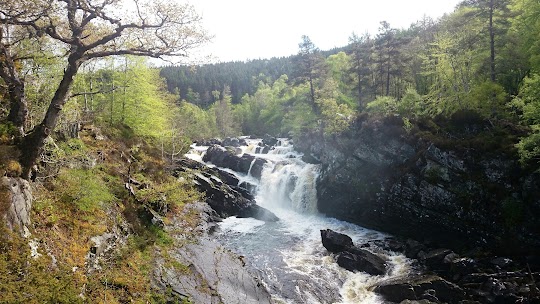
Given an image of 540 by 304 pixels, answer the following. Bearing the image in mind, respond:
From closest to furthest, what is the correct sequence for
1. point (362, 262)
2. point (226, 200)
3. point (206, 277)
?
1. point (206, 277)
2. point (362, 262)
3. point (226, 200)

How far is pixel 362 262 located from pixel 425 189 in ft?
29.1

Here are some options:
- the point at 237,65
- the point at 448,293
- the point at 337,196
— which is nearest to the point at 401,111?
the point at 337,196

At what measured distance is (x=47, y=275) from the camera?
10820mm

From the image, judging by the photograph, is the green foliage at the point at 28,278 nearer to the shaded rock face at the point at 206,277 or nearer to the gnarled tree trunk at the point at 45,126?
the gnarled tree trunk at the point at 45,126

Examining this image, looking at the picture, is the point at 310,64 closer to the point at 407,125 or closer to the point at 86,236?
the point at 407,125

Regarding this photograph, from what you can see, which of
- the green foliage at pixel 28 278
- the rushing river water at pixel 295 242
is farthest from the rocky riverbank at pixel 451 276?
the green foliage at pixel 28 278

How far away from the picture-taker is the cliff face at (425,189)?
75.7ft

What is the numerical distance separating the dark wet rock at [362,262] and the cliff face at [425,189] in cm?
657

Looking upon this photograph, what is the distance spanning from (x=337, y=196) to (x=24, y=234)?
29.4m

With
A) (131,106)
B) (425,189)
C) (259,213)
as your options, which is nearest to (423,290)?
(425,189)

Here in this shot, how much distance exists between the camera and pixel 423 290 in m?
19.5

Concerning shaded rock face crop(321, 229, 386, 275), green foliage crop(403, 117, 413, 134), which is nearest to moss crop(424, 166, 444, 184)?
green foliage crop(403, 117, 413, 134)

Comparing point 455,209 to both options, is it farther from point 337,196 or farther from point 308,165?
point 308,165

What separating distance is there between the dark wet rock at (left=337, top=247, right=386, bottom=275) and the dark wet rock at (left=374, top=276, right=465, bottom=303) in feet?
7.61
